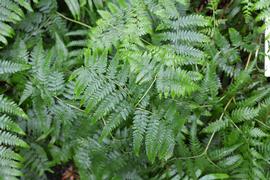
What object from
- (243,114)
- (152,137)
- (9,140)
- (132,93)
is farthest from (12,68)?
(243,114)

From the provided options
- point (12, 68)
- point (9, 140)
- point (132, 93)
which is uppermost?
point (12, 68)

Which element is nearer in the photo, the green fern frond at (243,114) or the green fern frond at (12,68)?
the green fern frond at (12,68)

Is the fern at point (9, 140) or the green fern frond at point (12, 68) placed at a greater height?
the green fern frond at point (12, 68)

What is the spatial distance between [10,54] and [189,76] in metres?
1.40

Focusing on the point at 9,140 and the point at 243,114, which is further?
the point at 243,114

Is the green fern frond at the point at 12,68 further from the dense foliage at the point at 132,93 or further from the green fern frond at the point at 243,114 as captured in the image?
the green fern frond at the point at 243,114

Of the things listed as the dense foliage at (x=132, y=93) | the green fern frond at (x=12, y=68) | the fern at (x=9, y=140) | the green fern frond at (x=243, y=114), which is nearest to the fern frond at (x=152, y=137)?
the dense foliage at (x=132, y=93)

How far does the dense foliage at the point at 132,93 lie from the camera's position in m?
2.64

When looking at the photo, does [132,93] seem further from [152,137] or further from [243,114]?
[243,114]

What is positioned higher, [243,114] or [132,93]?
[132,93]

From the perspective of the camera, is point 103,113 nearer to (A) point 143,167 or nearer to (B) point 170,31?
(A) point 143,167

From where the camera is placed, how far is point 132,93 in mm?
2699

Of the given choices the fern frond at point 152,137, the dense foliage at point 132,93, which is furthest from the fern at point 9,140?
the fern frond at point 152,137

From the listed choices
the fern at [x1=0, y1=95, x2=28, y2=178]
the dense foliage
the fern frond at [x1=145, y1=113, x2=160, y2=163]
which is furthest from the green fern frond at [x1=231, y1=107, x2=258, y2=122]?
the fern at [x1=0, y1=95, x2=28, y2=178]
